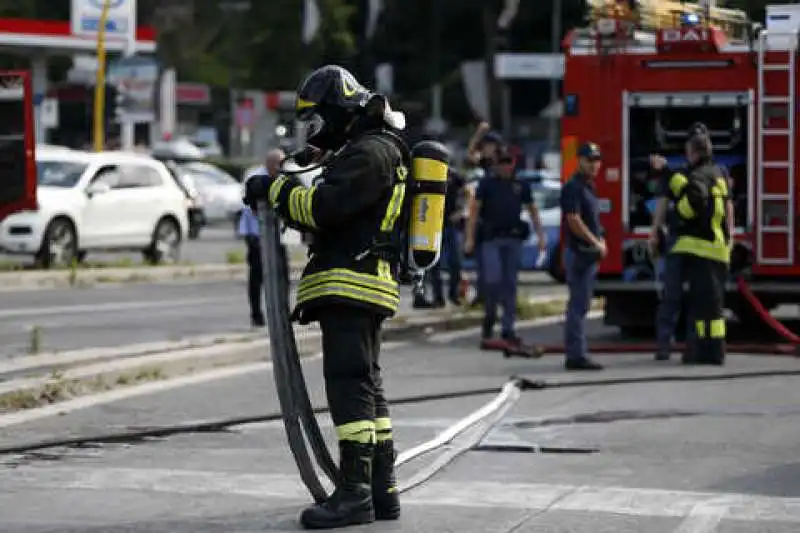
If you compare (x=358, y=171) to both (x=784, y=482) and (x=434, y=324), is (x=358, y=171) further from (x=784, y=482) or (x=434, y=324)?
(x=434, y=324)

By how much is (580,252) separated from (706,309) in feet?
4.03

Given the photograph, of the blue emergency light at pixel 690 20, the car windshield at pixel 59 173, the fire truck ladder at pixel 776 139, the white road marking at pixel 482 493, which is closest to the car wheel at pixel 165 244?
the car windshield at pixel 59 173

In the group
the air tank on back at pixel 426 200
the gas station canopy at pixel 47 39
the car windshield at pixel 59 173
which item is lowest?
the air tank on back at pixel 426 200

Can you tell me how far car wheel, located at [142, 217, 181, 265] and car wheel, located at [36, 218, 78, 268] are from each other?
6.29 ft

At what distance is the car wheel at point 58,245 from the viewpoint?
2616cm

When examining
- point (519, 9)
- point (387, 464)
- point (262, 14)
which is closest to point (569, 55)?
point (387, 464)

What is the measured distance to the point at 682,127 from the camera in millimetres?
17688

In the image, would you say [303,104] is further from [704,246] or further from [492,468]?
[704,246]

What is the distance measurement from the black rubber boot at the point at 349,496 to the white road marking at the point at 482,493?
62cm

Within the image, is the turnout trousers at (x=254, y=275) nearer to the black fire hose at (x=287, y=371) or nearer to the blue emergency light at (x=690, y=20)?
the blue emergency light at (x=690, y=20)

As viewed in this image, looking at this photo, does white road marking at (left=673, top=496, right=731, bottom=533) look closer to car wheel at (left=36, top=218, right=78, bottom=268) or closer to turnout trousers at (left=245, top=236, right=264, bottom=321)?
turnout trousers at (left=245, top=236, right=264, bottom=321)

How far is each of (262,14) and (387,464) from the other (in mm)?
63672

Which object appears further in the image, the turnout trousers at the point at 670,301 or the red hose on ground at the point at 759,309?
the red hose on ground at the point at 759,309

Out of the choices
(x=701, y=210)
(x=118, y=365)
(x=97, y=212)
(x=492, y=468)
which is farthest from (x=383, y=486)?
(x=97, y=212)
